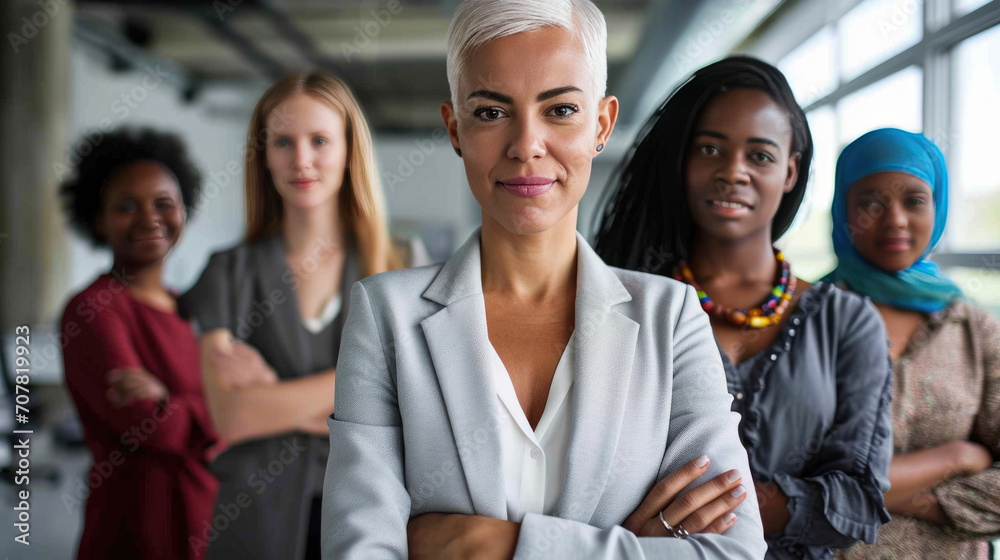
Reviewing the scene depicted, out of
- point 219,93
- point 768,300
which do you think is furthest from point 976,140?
point 219,93

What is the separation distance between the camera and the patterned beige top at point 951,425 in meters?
2.13

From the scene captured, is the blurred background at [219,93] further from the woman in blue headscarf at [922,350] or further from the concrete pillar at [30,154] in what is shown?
the woman in blue headscarf at [922,350]

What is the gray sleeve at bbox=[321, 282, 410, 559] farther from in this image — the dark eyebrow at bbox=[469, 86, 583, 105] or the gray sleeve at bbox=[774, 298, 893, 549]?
the gray sleeve at bbox=[774, 298, 893, 549]

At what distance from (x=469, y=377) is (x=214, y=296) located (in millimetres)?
2281

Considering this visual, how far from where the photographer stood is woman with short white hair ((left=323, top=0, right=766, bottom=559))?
138 cm

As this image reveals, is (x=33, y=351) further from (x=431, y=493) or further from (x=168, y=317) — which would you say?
(x=431, y=493)

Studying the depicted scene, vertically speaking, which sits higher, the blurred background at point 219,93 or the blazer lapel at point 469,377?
the blurred background at point 219,93

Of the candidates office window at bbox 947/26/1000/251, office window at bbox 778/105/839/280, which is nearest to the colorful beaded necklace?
office window at bbox 778/105/839/280

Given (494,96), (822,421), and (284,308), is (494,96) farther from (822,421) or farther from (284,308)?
(284,308)

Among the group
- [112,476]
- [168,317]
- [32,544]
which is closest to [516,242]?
[168,317]

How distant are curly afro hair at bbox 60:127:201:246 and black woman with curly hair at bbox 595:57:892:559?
2.47 meters

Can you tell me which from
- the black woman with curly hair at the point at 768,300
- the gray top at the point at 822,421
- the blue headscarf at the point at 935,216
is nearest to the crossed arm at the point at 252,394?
the black woman with curly hair at the point at 768,300

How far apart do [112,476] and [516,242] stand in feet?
8.98

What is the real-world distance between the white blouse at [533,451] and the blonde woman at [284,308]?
187 centimetres
